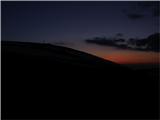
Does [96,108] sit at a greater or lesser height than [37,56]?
lesser

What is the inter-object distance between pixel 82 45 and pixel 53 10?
40 centimetres

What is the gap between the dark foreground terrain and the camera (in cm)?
355

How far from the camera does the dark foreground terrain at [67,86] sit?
3.55 meters

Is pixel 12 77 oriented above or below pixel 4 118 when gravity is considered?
above

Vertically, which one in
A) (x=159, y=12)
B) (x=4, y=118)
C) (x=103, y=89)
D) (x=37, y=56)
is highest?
(x=159, y=12)

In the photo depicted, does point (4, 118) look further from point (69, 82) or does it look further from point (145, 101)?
point (145, 101)

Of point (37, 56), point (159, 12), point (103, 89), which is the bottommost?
point (103, 89)

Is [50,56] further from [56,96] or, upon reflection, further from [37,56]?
[56,96]

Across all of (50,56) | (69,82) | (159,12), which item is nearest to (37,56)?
(50,56)

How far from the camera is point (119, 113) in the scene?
142 inches

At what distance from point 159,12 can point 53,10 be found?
0.92m

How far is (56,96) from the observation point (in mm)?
3568

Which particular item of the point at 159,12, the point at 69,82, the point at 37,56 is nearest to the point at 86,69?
the point at 69,82

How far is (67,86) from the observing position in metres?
3.59
